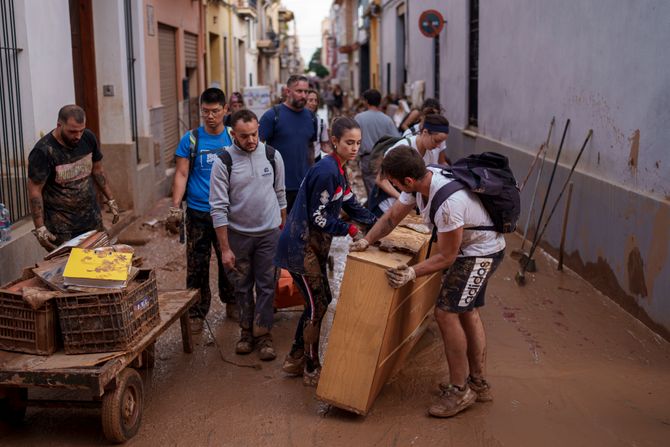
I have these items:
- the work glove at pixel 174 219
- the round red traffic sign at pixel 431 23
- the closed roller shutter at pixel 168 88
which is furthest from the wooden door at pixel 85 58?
the round red traffic sign at pixel 431 23

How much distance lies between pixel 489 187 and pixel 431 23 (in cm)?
1208

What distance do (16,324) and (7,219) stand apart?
2513 mm

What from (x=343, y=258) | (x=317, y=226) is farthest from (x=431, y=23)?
(x=317, y=226)

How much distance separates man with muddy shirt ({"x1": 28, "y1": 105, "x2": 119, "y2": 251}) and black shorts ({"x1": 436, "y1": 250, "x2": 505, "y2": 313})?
2813 millimetres

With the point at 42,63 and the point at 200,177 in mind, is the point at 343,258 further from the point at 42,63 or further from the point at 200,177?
the point at 42,63

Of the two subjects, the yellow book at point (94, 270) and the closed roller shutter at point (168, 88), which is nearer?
the yellow book at point (94, 270)

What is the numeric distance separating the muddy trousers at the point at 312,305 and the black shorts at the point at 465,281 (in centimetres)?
84

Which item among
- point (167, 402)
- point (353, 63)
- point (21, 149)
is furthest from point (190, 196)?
point (353, 63)

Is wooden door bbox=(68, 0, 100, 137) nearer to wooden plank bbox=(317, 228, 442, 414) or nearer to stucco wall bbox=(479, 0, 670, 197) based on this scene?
stucco wall bbox=(479, 0, 670, 197)

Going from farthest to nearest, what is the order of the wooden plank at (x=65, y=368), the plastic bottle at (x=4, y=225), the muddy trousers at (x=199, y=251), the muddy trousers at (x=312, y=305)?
the plastic bottle at (x=4, y=225)
the muddy trousers at (x=199, y=251)
the muddy trousers at (x=312, y=305)
the wooden plank at (x=65, y=368)

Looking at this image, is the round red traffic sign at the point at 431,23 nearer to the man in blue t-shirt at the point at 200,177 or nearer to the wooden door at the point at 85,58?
the wooden door at the point at 85,58

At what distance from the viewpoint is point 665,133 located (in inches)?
243

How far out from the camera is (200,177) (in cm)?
601

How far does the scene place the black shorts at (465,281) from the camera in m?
4.52
